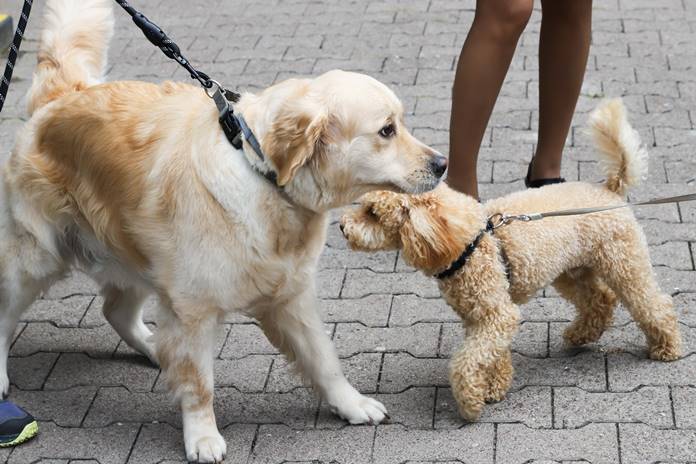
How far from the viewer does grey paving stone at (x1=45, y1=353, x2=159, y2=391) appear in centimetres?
443

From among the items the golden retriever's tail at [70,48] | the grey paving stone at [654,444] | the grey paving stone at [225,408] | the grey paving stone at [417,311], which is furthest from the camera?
the grey paving stone at [417,311]

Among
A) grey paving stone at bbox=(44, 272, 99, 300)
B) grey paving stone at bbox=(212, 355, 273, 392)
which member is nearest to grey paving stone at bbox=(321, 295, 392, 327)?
grey paving stone at bbox=(212, 355, 273, 392)

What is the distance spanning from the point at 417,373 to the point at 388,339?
280 mm

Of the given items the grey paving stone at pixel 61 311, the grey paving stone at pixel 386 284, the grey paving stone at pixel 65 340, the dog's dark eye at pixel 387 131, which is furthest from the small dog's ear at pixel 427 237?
the grey paving stone at pixel 61 311

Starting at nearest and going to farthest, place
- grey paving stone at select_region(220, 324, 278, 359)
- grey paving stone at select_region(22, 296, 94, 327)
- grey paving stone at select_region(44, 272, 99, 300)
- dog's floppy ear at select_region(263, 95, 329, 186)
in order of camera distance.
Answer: dog's floppy ear at select_region(263, 95, 329, 186), grey paving stone at select_region(220, 324, 278, 359), grey paving stone at select_region(22, 296, 94, 327), grey paving stone at select_region(44, 272, 99, 300)

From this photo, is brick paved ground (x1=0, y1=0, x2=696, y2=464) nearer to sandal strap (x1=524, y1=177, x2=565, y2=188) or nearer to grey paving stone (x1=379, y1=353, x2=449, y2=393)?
grey paving stone (x1=379, y1=353, x2=449, y2=393)

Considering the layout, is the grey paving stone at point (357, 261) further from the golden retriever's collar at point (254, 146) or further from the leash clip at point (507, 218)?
the golden retriever's collar at point (254, 146)

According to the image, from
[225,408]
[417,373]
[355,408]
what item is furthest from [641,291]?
[225,408]

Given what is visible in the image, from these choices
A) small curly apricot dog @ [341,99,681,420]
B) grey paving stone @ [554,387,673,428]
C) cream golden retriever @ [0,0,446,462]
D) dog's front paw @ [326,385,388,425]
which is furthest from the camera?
dog's front paw @ [326,385,388,425]

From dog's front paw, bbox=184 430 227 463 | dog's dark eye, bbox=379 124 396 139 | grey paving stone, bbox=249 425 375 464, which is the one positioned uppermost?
dog's dark eye, bbox=379 124 396 139

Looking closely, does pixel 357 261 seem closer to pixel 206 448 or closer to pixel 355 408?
pixel 355 408

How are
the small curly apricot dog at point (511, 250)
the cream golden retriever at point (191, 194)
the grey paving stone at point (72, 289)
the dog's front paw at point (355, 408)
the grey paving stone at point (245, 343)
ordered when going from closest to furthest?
the cream golden retriever at point (191, 194)
the small curly apricot dog at point (511, 250)
the dog's front paw at point (355, 408)
the grey paving stone at point (245, 343)
the grey paving stone at point (72, 289)

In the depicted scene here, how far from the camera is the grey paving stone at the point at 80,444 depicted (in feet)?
13.1

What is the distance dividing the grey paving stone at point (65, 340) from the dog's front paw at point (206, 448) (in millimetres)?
904
